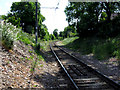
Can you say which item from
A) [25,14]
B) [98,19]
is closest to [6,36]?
[98,19]

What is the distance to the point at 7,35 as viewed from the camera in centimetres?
814

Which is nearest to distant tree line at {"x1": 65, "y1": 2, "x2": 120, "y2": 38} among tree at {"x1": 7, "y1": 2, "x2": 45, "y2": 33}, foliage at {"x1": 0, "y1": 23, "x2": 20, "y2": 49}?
tree at {"x1": 7, "y1": 2, "x2": 45, "y2": 33}

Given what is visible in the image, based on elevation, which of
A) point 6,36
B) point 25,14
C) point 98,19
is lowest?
point 6,36

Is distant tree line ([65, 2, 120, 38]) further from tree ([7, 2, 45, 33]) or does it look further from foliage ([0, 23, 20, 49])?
foliage ([0, 23, 20, 49])

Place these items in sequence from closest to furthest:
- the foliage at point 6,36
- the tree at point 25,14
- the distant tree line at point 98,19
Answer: the foliage at point 6,36, the distant tree line at point 98,19, the tree at point 25,14

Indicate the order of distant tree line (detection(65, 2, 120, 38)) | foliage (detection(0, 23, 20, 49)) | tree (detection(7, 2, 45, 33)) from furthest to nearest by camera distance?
1. tree (detection(7, 2, 45, 33))
2. distant tree line (detection(65, 2, 120, 38))
3. foliage (detection(0, 23, 20, 49))

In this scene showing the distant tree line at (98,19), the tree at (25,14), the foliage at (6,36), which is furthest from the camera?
the tree at (25,14)

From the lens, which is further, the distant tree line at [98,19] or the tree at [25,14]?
the tree at [25,14]

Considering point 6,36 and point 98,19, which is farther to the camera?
point 98,19

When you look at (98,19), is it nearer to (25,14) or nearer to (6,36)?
(25,14)

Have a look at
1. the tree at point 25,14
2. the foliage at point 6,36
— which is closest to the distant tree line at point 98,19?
the tree at point 25,14

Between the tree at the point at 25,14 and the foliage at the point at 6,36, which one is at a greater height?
the tree at the point at 25,14

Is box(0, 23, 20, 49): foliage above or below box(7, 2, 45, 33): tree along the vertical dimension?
below

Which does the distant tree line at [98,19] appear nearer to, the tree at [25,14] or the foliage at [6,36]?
the tree at [25,14]
